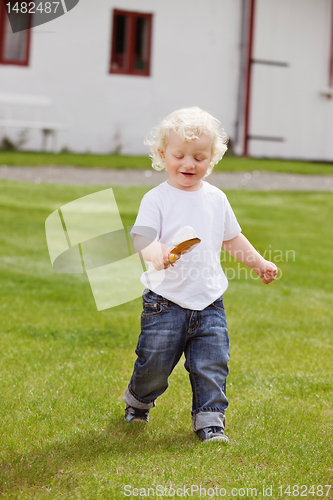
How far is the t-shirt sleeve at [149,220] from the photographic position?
235 cm

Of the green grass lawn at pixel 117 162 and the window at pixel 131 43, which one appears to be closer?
the green grass lawn at pixel 117 162

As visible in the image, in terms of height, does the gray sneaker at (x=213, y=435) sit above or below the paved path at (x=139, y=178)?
below

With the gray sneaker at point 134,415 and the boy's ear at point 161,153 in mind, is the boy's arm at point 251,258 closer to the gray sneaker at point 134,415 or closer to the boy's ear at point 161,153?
the boy's ear at point 161,153

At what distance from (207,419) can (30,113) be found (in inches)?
441

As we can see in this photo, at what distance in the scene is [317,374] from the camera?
320cm

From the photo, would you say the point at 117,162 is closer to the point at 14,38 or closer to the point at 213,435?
the point at 14,38

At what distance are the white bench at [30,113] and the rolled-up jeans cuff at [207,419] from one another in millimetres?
10909

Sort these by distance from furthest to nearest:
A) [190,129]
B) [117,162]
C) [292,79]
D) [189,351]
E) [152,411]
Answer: [292,79], [117,162], [152,411], [189,351], [190,129]

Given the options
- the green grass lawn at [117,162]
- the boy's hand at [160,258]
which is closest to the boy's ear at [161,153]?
the boy's hand at [160,258]

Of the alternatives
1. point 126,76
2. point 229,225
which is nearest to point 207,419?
point 229,225

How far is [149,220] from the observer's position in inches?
93.2

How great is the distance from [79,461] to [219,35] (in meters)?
13.0

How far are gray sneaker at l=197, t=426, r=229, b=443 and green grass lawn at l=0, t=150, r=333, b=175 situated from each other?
8708mm

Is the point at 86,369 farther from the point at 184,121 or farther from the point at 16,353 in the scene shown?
the point at 184,121
